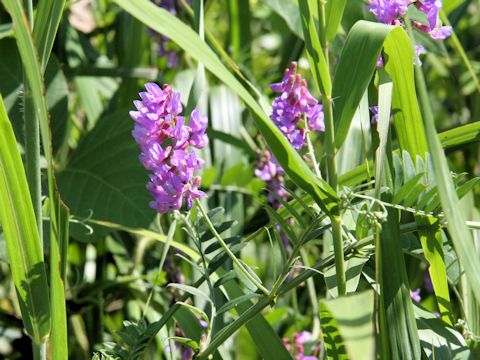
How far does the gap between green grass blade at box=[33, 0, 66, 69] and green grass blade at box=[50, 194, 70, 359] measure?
13 centimetres

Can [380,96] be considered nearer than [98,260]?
Yes

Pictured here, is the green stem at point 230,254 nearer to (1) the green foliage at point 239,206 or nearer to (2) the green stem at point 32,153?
(1) the green foliage at point 239,206

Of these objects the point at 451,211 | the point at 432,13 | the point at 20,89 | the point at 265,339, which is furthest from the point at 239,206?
the point at 451,211

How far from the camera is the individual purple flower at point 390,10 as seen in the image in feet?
2.25

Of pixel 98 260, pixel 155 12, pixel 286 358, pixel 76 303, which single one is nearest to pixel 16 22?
pixel 155 12

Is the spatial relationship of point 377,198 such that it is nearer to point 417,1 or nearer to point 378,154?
point 378,154

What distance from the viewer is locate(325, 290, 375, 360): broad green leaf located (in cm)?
47

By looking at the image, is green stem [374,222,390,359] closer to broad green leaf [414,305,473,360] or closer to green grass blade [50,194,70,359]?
broad green leaf [414,305,473,360]

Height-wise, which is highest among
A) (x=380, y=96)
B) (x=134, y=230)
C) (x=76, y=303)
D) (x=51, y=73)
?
(x=51, y=73)

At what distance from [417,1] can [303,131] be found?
0.50 ft

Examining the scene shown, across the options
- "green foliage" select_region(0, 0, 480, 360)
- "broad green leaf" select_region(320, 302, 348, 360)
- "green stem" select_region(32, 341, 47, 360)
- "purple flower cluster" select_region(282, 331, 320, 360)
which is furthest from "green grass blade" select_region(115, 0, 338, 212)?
"purple flower cluster" select_region(282, 331, 320, 360)

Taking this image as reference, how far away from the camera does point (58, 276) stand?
2.23 ft

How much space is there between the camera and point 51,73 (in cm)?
116

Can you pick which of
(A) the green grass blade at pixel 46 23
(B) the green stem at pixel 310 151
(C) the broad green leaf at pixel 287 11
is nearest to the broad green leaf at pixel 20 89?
(C) the broad green leaf at pixel 287 11
